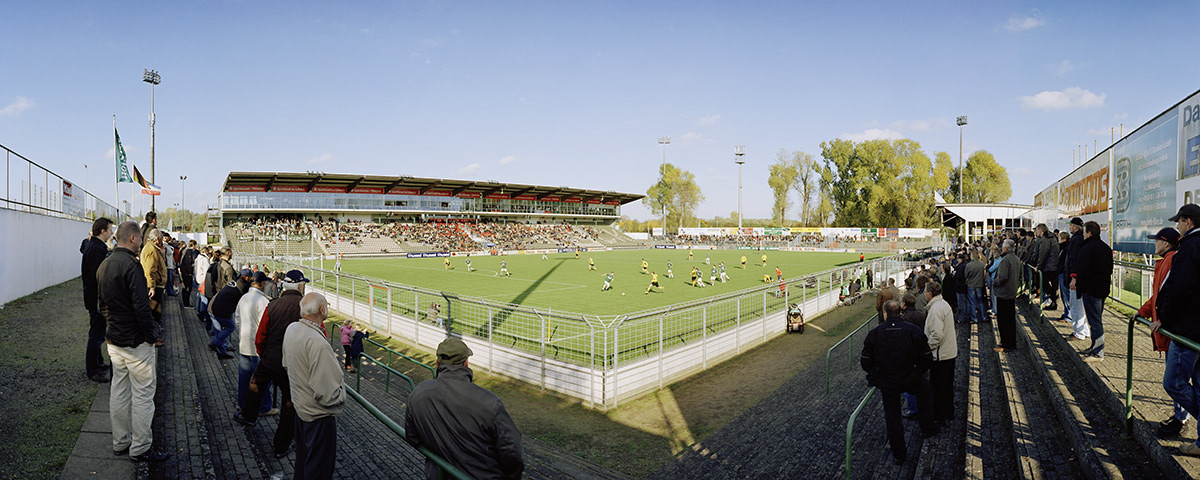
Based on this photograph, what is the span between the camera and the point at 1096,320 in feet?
Answer: 18.9

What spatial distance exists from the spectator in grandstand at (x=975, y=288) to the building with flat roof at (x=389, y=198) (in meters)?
62.1

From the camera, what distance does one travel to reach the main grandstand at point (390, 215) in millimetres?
55750

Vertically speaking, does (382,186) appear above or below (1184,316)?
above

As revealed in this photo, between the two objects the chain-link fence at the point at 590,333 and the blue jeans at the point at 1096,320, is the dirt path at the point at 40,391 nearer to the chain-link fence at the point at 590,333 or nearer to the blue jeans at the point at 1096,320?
the chain-link fence at the point at 590,333

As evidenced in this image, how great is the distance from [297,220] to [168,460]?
6685cm

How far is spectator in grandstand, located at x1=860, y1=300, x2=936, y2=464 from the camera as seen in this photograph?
5.15 metres

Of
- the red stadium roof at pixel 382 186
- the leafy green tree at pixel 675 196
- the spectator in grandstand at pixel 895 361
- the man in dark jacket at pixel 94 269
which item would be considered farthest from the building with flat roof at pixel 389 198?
the spectator in grandstand at pixel 895 361

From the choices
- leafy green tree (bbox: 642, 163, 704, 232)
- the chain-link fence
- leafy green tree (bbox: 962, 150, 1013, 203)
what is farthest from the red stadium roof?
leafy green tree (bbox: 962, 150, 1013, 203)

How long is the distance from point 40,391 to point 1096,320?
1161cm

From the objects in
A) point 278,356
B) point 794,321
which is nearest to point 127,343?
point 278,356

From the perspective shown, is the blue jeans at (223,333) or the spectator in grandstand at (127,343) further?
the blue jeans at (223,333)

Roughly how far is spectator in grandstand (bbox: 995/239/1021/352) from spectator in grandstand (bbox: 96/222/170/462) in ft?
33.9

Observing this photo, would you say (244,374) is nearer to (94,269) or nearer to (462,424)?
(94,269)

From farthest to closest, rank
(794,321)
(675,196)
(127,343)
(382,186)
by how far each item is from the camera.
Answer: (675,196), (382,186), (794,321), (127,343)
